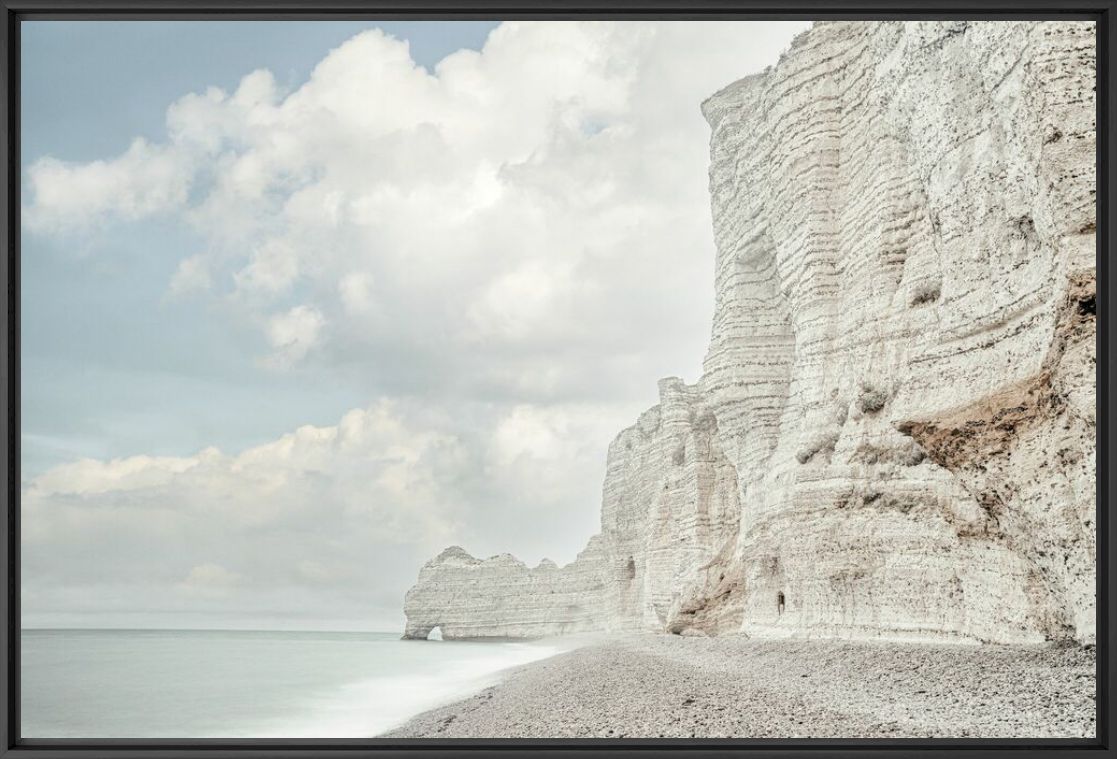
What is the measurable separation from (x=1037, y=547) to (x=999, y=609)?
1.29 meters

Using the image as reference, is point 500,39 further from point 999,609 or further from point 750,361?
point 999,609

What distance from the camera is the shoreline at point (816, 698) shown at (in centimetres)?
533

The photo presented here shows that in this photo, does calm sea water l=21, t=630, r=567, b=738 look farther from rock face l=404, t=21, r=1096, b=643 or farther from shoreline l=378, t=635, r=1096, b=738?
rock face l=404, t=21, r=1096, b=643

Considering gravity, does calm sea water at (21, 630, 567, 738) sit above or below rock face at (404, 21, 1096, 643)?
below

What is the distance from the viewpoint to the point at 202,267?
96.0 ft

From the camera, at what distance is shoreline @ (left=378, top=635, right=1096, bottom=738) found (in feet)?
17.5

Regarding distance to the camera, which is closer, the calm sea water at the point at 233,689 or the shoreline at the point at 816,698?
the shoreline at the point at 816,698

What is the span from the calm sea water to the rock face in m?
5.81

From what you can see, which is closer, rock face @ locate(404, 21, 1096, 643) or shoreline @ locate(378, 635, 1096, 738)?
shoreline @ locate(378, 635, 1096, 738)

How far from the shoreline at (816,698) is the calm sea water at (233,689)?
377 centimetres

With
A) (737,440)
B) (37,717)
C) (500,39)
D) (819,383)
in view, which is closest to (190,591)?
(37,717)

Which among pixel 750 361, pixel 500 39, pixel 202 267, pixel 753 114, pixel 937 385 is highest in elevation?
pixel 500 39

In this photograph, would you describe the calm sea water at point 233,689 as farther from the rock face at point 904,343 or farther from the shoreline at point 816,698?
the rock face at point 904,343

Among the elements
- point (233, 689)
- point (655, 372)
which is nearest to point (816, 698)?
point (233, 689)
